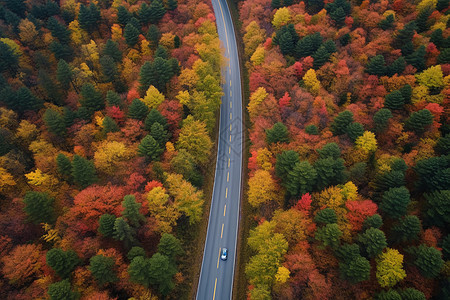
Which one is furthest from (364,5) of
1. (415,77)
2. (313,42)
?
(415,77)

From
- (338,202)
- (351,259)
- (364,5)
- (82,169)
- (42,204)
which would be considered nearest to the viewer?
(351,259)

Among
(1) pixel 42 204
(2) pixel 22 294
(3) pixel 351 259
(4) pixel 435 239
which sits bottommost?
(4) pixel 435 239

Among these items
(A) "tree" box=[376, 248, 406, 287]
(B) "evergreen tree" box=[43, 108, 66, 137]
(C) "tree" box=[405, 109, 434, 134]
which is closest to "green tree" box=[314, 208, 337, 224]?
(A) "tree" box=[376, 248, 406, 287]

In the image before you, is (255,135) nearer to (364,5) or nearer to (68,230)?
(68,230)

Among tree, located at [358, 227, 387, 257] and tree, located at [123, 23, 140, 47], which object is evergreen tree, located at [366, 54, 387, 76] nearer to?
tree, located at [358, 227, 387, 257]

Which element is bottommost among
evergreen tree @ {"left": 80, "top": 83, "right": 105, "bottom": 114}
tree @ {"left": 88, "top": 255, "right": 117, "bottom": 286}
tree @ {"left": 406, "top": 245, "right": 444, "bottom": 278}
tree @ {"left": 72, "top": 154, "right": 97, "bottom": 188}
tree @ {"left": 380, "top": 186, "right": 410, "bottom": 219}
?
tree @ {"left": 406, "top": 245, "right": 444, "bottom": 278}

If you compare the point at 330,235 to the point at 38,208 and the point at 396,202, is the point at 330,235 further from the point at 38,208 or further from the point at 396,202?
the point at 38,208

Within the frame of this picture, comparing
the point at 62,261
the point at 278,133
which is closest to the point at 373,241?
the point at 278,133
